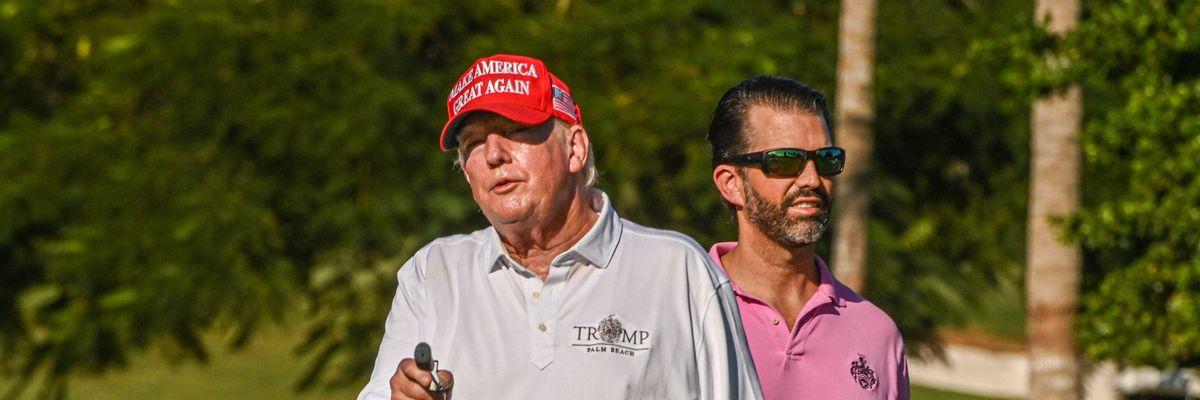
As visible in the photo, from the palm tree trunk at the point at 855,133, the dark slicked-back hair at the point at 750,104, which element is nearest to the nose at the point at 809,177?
the dark slicked-back hair at the point at 750,104

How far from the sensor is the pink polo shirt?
4059 mm

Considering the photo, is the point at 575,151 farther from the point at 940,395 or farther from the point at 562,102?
the point at 940,395

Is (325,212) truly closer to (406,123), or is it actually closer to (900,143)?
(406,123)

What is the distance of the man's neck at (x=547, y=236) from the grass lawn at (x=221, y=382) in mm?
18600

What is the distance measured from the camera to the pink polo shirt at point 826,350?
406 centimetres

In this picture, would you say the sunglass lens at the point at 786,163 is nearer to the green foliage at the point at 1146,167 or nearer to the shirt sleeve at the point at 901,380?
the shirt sleeve at the point at 901,380

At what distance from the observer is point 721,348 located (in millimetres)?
3143

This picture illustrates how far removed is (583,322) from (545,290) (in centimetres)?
12

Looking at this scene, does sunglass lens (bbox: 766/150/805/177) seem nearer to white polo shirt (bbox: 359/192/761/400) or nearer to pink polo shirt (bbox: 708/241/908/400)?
pink polo shirt (bbox: 708/241/908/400)

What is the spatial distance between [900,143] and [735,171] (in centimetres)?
905

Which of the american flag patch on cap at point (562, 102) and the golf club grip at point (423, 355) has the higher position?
the american flag patch on cap at point (562, 102)

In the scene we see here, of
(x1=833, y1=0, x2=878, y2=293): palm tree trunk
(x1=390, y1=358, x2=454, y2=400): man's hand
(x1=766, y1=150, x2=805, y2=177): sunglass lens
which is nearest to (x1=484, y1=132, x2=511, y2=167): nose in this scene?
(x1=390, y1=358, x2=454, y2=400): man's hand

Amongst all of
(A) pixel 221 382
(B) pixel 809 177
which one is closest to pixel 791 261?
(B) pixel 809 177

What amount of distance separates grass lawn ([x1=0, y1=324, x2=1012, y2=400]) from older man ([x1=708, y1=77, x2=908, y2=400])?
57.6ft
